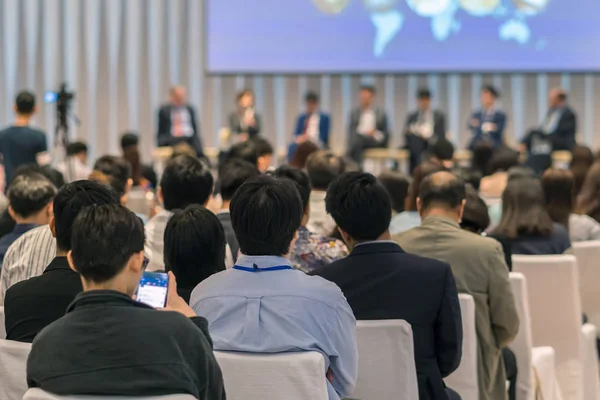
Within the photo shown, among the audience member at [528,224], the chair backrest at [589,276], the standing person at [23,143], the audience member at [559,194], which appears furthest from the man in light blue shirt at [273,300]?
the standing person at [23,143]

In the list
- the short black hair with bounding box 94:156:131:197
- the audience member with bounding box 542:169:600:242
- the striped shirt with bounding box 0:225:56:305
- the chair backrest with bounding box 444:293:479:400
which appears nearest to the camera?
the chair backrest with bounding box 444:293:479:400

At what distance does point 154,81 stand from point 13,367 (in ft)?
36.5

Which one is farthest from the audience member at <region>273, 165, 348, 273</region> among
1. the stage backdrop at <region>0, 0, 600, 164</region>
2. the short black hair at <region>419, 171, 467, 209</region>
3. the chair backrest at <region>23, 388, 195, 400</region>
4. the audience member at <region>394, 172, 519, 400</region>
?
the stage backdrop at <region>0, 0, 600, 164</region>

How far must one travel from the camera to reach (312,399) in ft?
7.20

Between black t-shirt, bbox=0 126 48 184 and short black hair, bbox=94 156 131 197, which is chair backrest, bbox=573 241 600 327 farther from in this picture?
black t-shirt, bbox=0 126 48 184

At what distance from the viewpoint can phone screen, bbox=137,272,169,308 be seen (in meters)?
2.46

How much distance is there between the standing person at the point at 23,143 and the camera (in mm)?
7270

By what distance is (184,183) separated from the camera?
386cm

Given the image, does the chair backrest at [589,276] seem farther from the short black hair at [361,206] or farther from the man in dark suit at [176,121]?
the man in dark suit at [176,121]

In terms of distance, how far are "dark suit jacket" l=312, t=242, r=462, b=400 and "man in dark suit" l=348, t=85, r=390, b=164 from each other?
8.37 m

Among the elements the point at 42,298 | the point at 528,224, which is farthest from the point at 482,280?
the point at 42,298

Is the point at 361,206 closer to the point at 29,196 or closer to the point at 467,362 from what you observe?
the point at 467,362

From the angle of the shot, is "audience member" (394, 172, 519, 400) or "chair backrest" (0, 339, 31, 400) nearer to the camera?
"chair backrest" (0, 339, 31, 400)

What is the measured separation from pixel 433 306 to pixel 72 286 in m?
0.99
